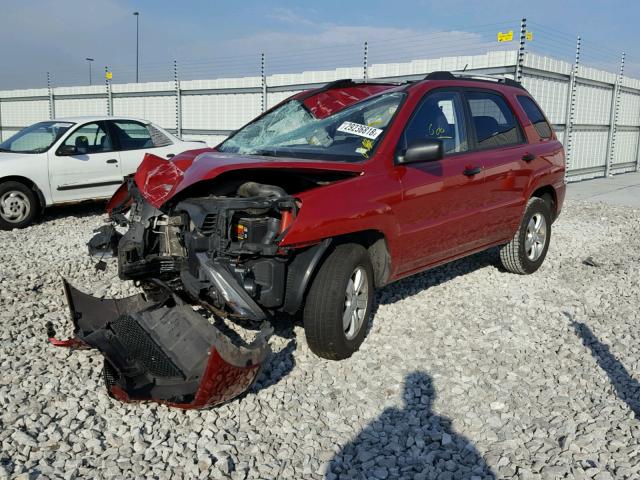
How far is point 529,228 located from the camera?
6.04 metres

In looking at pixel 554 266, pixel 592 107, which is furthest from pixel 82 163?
pixel 592 107

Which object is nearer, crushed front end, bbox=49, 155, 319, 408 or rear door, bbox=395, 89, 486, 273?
crushed front end, bbox=49, 155, 319, 408

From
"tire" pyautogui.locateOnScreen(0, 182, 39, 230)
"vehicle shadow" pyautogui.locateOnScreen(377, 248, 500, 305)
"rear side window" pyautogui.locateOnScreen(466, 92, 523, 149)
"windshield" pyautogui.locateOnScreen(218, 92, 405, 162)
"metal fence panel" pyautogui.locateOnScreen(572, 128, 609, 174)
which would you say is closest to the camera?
"windshield" pyautogui.locateOnScreen(218, 92, 405, 162)

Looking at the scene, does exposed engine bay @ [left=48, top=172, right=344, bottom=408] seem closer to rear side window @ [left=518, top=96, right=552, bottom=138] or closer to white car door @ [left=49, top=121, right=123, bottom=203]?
rear side window @ [left=518, top=96, right=552, bottom=138]

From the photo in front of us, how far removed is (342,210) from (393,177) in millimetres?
613

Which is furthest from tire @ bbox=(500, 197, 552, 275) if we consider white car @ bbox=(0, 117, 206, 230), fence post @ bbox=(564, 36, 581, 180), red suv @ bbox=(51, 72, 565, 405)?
fence post @ bbox=(564, 36, 581, 180)

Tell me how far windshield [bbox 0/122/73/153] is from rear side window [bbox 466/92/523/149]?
20.0ft

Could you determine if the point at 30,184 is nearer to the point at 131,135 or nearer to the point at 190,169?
the point at 131,135

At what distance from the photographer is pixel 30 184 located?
27.0 feet

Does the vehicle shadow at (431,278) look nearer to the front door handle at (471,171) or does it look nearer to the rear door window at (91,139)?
the front door handle at (471,171)

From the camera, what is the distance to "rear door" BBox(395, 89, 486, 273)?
434cm

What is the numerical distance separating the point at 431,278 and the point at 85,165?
5.40 m

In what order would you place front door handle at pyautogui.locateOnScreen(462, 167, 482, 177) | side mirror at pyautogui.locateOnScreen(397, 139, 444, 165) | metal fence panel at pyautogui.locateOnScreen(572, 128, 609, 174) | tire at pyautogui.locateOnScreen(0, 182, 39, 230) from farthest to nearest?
metal fence panel at pyautogui.locateOnScreen(572, 128, 609, 174)
tire at pyautogui.locateOnScreen(0, 182, 39, 230)
front door handle at pyautogui.locateOnScreen(462, 167, 482, 177)
side mirror at pyautogui.locateOnScreen(397, 139, 444, 165)

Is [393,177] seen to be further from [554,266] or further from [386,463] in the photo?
[554,266]
